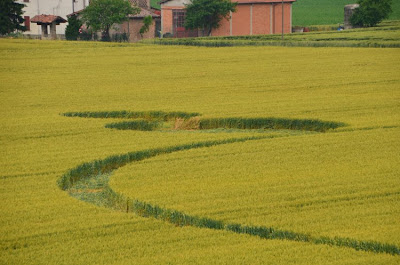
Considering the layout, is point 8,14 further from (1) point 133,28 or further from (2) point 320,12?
(2) point 320,12

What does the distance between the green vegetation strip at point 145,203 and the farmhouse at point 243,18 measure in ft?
184

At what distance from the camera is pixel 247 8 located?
74.4 m

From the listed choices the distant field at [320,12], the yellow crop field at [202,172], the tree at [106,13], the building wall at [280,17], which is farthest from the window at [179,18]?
the yellow crop field at [202,172]

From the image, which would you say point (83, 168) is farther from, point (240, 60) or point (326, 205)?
point (240, 60)

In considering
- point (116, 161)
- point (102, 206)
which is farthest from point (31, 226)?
point (116, 161)

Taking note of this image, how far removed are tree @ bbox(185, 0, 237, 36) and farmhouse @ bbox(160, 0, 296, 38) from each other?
216cm

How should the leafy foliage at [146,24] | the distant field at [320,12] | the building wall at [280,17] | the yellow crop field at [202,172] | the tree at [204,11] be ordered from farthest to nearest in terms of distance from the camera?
the distant field at [320,12]
the building wall at [280,17]
the tree at [204,11]
the leafy foliage at [146,24]
the yellow crop field at [202,172]

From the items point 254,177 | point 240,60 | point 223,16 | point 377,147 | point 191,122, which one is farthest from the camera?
point 223,16

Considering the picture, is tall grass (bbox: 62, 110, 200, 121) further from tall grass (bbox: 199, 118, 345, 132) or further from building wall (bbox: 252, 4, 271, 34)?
building wall (bbox: 252, 4, 271, 34)

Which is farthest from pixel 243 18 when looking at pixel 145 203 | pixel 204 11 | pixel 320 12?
pixel 145 203

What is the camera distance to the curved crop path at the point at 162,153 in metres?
9.81

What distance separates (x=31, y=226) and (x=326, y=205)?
3.54m

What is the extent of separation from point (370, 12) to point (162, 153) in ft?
209

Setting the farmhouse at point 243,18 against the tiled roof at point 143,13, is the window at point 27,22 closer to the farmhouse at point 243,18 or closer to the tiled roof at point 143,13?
the tiled roof at point 143,13
